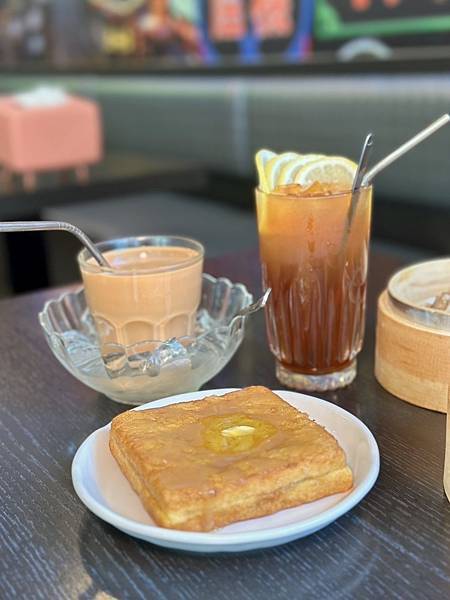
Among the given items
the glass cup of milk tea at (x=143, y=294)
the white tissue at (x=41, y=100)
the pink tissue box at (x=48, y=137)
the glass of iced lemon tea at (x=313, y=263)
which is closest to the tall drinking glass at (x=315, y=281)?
the glass of iced lemon tea at (x=313, y=263)

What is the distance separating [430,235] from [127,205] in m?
1.43

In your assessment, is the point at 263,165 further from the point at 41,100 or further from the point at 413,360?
the point at 41,100

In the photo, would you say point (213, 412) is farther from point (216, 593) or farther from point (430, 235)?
point (430, 235)

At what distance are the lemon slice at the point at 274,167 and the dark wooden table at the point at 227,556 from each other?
243 millimetres

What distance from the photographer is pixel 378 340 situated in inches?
32.5

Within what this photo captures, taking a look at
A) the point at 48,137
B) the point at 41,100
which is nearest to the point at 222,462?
the point at 48,137

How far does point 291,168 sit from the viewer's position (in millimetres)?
815

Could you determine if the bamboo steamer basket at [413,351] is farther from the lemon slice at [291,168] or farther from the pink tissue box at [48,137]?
the pink tissue box at [48,137]

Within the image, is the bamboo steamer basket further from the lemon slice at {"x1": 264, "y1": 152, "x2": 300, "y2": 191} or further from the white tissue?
the white tissue

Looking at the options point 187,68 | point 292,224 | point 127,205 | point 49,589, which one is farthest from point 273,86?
point 49,589

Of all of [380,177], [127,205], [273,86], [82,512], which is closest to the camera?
[82,512]

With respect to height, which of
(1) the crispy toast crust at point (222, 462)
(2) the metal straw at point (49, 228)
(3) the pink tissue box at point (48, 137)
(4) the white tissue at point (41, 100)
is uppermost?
(2) the metal straw at point (49, 228)

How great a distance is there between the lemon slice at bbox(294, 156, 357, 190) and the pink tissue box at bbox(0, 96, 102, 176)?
2246mm

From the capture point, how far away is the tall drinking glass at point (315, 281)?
2.60ft
